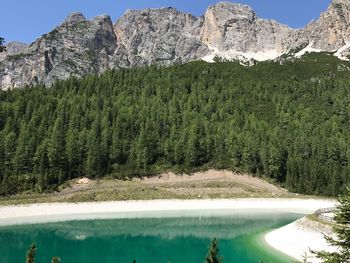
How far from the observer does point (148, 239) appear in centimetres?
6406

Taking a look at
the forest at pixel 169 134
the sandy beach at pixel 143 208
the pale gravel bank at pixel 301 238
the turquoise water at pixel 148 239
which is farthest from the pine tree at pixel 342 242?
the forest at pixel 169 134

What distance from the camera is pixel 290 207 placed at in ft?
308

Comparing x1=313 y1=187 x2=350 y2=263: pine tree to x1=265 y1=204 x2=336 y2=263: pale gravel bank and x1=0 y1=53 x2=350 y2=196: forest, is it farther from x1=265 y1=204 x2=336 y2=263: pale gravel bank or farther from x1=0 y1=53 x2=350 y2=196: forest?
x1=0 y1=53 x2=350 y2=196: forest

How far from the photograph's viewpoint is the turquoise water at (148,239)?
5122 centimetres

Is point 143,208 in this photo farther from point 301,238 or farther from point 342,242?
point 342,242

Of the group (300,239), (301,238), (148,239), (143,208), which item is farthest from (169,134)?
(300,239)

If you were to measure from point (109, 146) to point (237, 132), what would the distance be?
1738 inches

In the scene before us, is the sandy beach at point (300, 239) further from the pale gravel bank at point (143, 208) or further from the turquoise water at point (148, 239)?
the pale gravel bank at point (143, 208)

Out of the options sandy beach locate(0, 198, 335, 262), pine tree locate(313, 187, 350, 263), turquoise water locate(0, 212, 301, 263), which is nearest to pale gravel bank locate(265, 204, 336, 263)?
turquoise water locate(0, 212, 301, 263)

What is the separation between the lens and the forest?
11500 cm

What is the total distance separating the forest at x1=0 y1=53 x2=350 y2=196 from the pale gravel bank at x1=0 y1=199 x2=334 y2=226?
14836mm

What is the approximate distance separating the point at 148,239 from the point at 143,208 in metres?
28.2

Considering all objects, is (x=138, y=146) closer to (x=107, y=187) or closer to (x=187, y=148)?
(x=187, y=148)

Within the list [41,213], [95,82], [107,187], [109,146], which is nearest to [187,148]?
[109,146]
